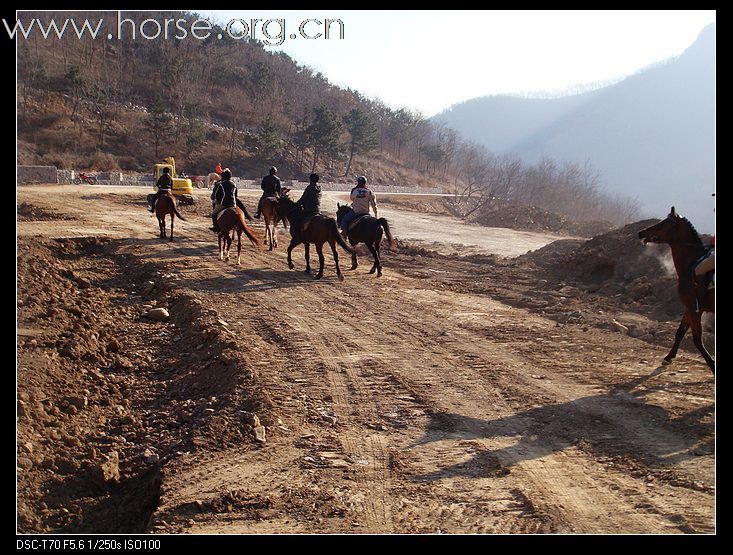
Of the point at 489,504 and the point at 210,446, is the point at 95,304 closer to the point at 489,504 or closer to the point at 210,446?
the point at 210,446

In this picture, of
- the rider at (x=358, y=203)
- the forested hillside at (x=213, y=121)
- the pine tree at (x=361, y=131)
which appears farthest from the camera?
the pine tree at (x=361, y=131)

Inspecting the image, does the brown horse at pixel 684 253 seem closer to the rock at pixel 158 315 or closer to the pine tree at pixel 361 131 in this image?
the rock at pixel 158 315

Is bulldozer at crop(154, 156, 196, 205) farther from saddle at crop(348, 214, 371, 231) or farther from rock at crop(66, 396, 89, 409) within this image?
rock at crop(66, 396, 89, 409)

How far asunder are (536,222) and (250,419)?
4109 cm

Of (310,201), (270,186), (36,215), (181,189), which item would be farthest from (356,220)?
(181,189)

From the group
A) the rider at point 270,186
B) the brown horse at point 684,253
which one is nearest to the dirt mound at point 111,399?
the brown horse at point 684,253

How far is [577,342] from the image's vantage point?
10.7m

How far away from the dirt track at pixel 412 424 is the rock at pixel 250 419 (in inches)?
4.9

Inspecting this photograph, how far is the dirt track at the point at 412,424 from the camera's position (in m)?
5.30

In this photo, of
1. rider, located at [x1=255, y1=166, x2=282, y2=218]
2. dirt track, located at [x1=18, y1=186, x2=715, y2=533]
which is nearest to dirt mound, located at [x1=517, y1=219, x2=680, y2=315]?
dirt track, located at [x1=18, y1=186, x2=715, y2=533]

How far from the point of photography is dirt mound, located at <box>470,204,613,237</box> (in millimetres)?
Answer: 44272

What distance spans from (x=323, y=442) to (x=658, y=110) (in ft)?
690

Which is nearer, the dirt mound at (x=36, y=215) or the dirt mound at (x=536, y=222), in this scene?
the dirt mound at (x=36, y=215)
